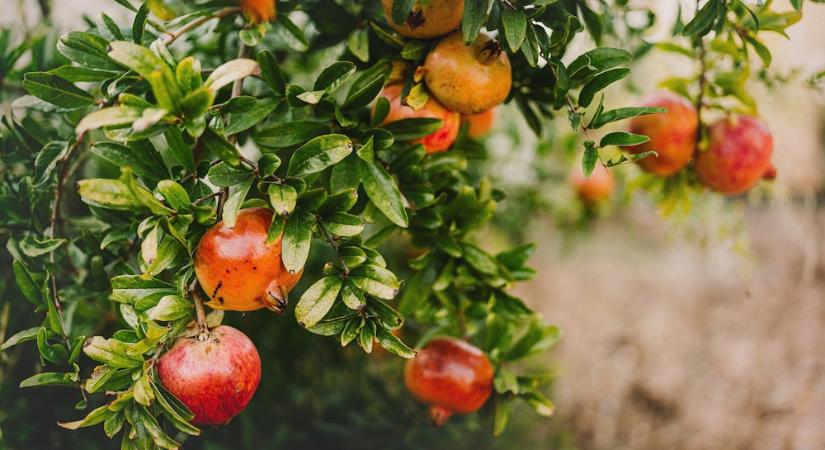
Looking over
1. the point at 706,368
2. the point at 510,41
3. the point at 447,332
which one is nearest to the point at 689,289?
the point at 706,368

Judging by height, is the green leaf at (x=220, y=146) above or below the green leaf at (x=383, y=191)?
above

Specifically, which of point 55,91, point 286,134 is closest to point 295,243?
point 286,134

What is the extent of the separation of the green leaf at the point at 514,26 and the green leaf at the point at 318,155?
0.21 meters

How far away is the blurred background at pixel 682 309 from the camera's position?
2006mm

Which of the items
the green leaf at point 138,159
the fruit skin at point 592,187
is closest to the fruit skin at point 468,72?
the green leaf at point 138,159

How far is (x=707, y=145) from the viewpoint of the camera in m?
1.03

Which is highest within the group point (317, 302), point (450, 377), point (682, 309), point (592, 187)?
point (317, 302)

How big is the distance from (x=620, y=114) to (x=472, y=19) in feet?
0.66

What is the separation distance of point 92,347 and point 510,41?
55cm

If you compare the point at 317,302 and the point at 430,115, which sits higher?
the point at 430,115

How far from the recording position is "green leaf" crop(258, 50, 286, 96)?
682mm

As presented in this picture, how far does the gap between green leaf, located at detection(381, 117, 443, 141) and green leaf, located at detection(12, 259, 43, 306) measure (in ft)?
1.57

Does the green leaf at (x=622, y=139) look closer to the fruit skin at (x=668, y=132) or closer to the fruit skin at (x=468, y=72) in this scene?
the fruit skin at (x=468, y=72)

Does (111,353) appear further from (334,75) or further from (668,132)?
(668,132)
